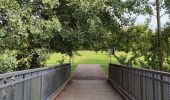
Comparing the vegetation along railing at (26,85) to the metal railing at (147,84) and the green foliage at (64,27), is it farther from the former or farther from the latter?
the green foliage at (64,27)

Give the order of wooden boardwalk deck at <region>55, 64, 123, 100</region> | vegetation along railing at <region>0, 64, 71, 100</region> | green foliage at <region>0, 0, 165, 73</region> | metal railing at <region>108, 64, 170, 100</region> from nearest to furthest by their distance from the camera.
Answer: vegetation along railing at <region>0, 64, 71, 100</region>
metal railing at <region>108, 64, 170, 100</region>
wooden boardwalk deck at <region>55, 64, 123, 100</region>
green foliage at <region>0, 0, 165, 73</region>

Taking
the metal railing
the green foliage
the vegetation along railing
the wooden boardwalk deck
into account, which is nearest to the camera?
the vegetation along railing

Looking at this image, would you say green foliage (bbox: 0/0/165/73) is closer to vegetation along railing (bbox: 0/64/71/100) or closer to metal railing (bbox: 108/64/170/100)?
vegetation along railing (bbox: 0/64/71/100)

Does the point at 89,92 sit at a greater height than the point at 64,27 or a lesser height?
lesser

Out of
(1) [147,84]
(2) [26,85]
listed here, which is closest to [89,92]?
(1) [147,84]

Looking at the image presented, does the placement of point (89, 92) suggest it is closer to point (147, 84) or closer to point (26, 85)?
point (147, 84)

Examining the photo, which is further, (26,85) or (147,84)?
(147,84)

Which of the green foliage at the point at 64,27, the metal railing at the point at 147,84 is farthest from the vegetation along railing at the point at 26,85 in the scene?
the green foliage at the point at 64,27

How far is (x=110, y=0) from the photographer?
88.8 feet

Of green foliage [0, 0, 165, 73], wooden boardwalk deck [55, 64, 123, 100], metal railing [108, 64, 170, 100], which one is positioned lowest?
wooden boardwalk deck [55, 64, 123, 100]

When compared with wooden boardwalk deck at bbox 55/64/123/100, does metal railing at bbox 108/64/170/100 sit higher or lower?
higher

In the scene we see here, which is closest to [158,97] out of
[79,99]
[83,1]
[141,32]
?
[79,99]

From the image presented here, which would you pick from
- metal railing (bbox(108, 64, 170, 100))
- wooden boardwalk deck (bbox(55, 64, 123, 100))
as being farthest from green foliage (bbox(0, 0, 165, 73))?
metal railing (bbox(108, 64, 170, 100))

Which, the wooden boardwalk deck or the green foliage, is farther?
the green foliage
